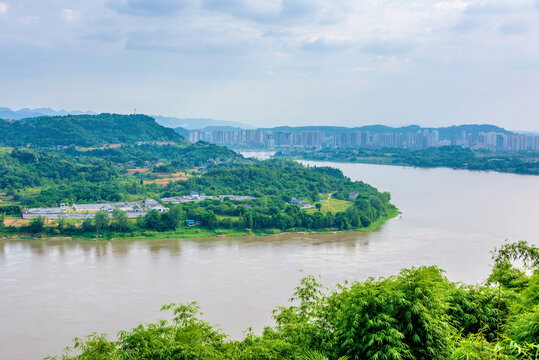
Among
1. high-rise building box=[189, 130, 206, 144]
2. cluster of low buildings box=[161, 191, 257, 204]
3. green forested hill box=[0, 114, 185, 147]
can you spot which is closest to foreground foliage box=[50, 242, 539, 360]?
cluster of low buildings box=[161, 191, 257, 204]

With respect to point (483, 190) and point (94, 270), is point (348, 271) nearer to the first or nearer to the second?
point (94, 270)

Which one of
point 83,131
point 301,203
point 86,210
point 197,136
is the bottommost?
point 86,210

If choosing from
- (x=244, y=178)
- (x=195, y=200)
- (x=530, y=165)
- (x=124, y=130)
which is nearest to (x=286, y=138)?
(x=124, y=130)

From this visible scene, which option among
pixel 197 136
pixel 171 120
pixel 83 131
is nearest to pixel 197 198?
pixel 83 131

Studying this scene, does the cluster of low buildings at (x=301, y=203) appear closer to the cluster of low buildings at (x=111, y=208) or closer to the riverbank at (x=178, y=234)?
the cluster of low buildings at (x=111, y=208)

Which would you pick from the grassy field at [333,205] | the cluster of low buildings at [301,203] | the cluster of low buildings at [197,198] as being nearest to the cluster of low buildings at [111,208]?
the cluster of low buildings at [197,198]

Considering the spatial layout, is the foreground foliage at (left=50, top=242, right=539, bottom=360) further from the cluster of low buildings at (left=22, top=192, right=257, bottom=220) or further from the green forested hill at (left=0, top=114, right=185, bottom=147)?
the green forested hill at (left=0, top=114, right=185, bottom=147)

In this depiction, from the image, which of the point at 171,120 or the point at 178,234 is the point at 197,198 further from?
the point at 171,120
